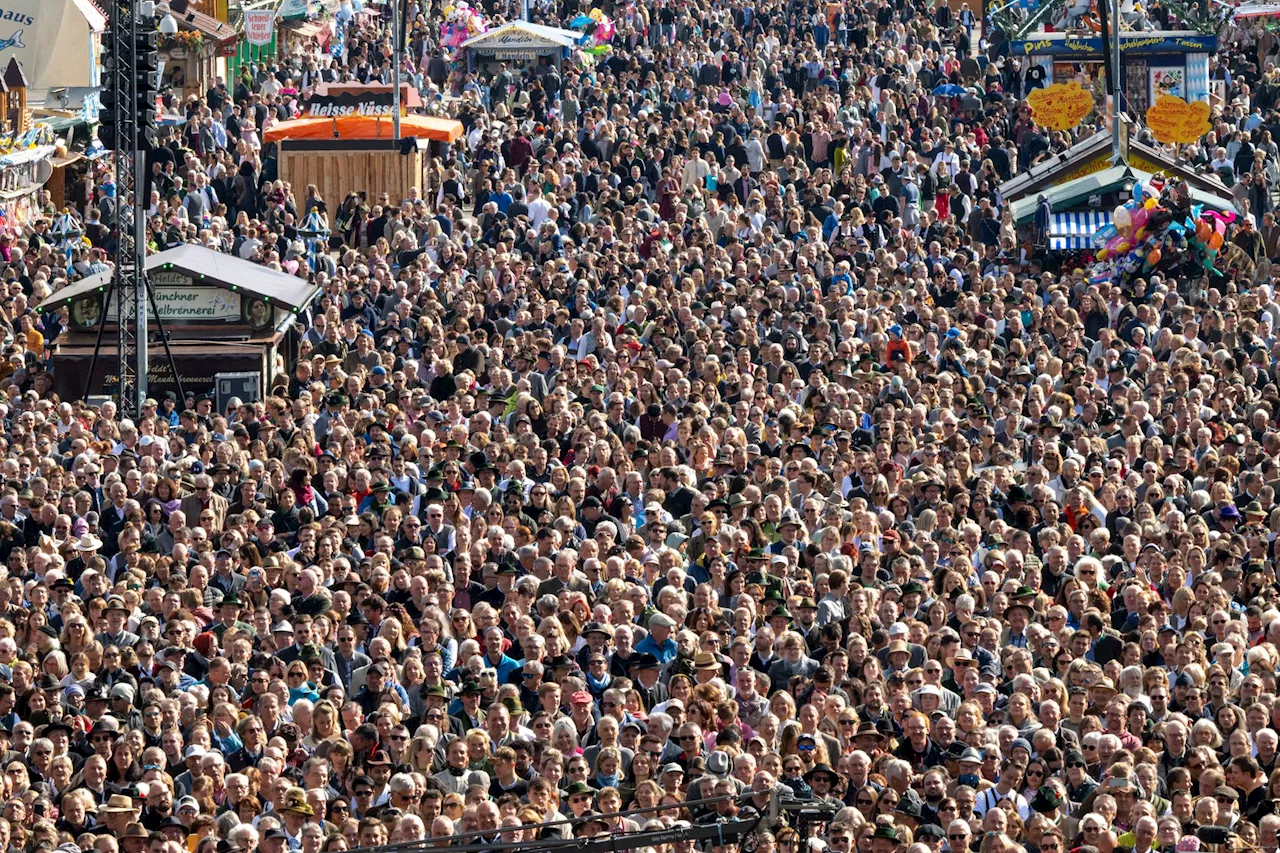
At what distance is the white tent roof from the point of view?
47344mm

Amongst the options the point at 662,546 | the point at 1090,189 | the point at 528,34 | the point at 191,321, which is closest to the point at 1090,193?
the point at 1090,189

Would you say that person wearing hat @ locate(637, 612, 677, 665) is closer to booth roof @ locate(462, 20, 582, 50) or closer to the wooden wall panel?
the wooden wall panel

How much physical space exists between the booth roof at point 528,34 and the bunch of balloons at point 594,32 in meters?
0.52

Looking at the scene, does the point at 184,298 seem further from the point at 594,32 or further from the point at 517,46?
the point at 594,32

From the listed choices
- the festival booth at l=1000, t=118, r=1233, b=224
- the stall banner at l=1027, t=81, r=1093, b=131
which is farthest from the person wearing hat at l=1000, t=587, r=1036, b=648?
the stall banner at l=1027, t=81, r=1093, b=131

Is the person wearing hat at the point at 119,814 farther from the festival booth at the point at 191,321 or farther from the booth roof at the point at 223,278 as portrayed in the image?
the booth roof at the point at 223,278

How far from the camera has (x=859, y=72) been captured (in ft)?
145

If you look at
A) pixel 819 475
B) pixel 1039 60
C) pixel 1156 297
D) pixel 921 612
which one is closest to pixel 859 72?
pixel 1039 60

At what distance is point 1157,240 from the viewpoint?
2983 centimetres

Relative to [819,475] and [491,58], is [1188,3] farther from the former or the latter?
[819,475]

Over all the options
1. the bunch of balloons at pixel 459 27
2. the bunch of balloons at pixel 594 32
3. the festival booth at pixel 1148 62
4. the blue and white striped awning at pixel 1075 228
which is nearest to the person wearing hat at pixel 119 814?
the blue and white striped awning at pixel 1075 228

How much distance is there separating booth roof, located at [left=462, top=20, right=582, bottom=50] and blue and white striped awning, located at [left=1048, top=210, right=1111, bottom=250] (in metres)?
17.0

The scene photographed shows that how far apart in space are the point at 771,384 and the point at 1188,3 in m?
22.1

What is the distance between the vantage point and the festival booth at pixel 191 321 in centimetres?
2534
